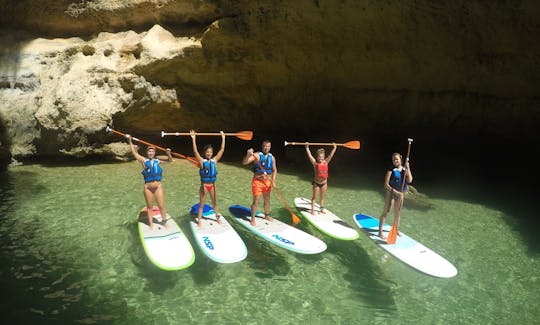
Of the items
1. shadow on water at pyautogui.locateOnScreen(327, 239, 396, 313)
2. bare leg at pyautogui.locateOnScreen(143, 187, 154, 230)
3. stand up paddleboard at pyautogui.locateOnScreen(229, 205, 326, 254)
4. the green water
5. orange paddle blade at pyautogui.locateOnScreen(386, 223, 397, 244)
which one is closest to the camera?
the green water

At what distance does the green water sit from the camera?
5281mm

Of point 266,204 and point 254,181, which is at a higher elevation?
point 254,181

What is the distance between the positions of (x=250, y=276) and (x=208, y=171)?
7.54 feet

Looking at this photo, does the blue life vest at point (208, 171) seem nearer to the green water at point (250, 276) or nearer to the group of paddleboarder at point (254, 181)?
the group of paddleboarder at point (254, 181)

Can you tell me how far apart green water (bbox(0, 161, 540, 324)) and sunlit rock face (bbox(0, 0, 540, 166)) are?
3.92 m

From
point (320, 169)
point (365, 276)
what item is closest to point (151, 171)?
point (320, 169)

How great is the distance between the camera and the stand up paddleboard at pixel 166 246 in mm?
6004

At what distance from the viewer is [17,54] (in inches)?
480

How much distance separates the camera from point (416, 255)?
6.64 metres

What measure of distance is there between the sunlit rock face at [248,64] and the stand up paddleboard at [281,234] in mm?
5652

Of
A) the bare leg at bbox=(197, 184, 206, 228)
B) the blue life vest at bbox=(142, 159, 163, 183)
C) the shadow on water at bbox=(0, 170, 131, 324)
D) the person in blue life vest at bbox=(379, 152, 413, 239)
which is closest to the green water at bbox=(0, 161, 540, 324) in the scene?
the shadow on water at bbox=(0, 170, 131, 324)

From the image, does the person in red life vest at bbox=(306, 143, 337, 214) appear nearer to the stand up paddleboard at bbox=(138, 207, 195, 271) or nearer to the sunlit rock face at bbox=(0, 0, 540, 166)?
the stand up paddleboard at bbox=(138, 207, 195, 271)

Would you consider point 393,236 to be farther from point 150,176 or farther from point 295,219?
point 150,176

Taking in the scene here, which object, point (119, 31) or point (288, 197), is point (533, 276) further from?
point (119, 31)
